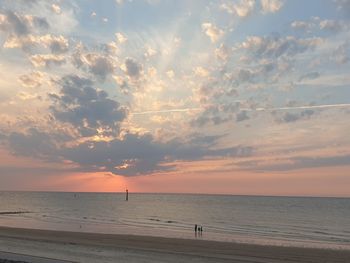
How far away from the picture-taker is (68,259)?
21.9 meters

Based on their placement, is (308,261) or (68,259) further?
(308,261)

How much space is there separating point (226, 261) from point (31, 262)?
11522 millimetres

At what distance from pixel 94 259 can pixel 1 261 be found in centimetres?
594

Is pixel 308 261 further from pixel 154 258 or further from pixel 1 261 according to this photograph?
pixel 1 261

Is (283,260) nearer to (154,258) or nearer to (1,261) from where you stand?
(154,258)

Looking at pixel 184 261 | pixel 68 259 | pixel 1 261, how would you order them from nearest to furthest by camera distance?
pixel 1 261 → pixel 68 259 → pixel 184 261

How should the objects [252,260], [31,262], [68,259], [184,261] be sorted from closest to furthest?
[31,262]
[68,259]
[184,261]
[252,260]

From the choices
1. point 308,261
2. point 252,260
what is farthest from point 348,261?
point 252,260

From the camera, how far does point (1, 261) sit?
17906mm

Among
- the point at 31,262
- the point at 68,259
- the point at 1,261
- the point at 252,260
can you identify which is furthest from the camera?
the point at 252,260

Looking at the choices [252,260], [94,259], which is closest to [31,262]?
[94,259]

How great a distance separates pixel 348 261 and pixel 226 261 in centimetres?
940

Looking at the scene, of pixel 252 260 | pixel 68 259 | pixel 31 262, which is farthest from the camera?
pixel 252 260

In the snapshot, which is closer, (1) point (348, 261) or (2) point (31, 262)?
(2) point (31, 262)
